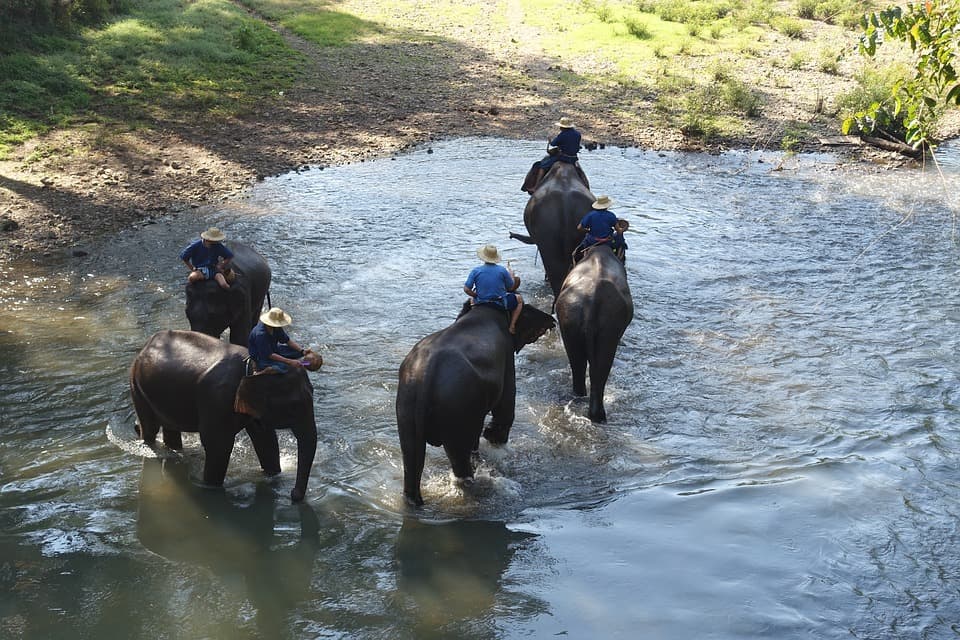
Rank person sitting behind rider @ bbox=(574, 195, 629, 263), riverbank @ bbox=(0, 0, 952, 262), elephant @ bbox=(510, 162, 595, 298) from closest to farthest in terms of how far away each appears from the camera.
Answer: person sitting behind rider @ bbox=(574, 195, 629, 263)
elephant @ bbox=(510, 162, 595, 298)
riverbank @ bbox=(0, 0, 952, 262)

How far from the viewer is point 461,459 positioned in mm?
7422

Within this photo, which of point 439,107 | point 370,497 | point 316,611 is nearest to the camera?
point 316,611

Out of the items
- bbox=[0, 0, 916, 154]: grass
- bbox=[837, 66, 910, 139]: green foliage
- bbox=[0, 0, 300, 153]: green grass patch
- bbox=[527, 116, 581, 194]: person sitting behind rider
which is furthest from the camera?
bbox=[837, 66, 910, 139]: green foliage

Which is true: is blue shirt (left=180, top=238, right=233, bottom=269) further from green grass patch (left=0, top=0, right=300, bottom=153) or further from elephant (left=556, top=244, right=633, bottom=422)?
green grass patch (left=0, top=0, right=300, bottom=153)

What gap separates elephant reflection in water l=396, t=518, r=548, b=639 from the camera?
645 cm

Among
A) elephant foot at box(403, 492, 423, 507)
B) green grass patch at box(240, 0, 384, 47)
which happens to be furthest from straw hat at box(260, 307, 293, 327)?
green grass patch at box(240, 0, 384, 47)

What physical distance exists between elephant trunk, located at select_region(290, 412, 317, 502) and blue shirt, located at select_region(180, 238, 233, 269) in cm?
234

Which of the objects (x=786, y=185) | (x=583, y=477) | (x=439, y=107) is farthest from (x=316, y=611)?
(x=439, y=107)

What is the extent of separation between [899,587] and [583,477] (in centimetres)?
253

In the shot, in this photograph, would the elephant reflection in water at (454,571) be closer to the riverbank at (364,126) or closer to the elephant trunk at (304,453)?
the elephant trunk at (304,453)

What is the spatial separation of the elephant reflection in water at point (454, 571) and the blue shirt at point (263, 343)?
167 centimetres

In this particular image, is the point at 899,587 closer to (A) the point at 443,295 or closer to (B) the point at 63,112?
(A) the point at 443,295

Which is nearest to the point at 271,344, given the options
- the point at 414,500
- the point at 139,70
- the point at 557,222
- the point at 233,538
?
the point at 233,538

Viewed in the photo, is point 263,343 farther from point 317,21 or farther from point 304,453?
point 317,21
